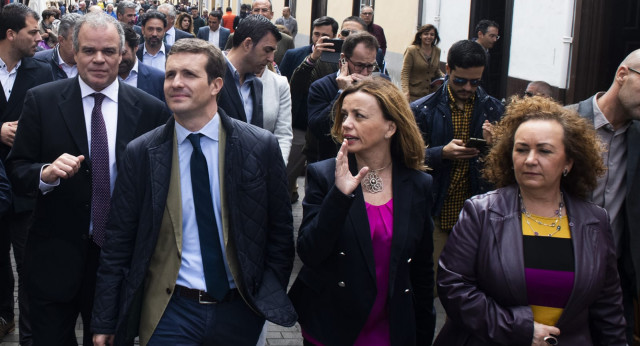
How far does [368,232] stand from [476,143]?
1.72 metres

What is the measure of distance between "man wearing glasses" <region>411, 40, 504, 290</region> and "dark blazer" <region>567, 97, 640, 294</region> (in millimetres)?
1208

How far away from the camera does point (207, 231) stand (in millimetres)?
3555

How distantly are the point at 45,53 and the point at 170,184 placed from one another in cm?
423

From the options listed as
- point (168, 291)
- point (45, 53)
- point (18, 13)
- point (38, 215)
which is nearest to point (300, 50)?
point (45, 53)

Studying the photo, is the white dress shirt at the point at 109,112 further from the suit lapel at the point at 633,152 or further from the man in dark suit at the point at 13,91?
the suit lapel at the point at 633,152

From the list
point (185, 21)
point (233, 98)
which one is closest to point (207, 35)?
point (185, 21)

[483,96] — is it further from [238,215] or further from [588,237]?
[238,215]

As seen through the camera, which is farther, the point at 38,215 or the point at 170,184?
the point at 38,215

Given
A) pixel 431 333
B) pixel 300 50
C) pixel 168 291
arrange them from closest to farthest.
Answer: pixel 168 291, pixel 431 333, pixel 300 50

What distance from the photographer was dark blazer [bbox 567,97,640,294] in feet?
14.0

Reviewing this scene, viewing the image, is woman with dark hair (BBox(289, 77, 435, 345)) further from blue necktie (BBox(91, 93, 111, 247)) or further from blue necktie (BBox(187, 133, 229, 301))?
blue necktie (BBox(91, 93, 111, 247))

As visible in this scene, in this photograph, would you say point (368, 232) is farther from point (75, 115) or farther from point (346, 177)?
point (75, 115)

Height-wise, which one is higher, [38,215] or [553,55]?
[553,55]

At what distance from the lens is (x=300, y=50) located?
903cm
